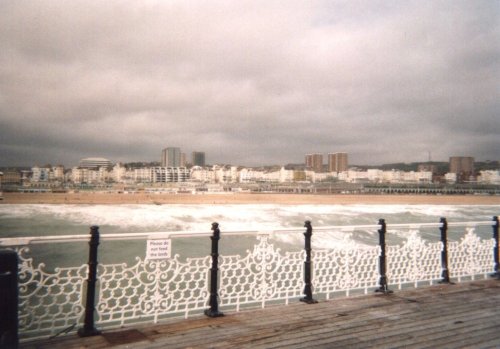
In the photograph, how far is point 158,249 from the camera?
4.80 m

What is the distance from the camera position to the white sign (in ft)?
15.5

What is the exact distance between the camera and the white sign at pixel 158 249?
4727mm

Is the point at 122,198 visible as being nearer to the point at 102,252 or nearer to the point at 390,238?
the point at 102,252

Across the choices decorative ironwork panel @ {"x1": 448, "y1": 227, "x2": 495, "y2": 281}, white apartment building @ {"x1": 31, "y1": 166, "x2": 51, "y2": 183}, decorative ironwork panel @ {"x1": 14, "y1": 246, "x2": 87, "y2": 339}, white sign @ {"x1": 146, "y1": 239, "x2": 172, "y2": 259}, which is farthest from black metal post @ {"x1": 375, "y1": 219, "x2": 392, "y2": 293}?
white apartment building @ {"x1": 31, "y1": 166, "x2": 51, "y2": 183}

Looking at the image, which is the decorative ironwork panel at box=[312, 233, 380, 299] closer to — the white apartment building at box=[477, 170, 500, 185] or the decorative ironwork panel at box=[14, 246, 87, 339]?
the decorative ironwork panel at box=[14, 246, 87, 339]

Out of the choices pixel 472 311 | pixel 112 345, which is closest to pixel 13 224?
pixel 112 345

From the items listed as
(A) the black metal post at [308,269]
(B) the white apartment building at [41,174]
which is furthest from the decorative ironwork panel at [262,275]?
(B) the white apartment building at [41,174]

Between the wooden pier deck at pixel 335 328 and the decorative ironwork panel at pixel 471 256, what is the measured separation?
1.85 metres

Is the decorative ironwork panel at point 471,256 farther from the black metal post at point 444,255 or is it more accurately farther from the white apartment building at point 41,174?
the white apartment building at point 41,174

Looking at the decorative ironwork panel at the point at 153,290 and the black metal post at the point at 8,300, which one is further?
the decorative ironwork panel at the point at 153,290

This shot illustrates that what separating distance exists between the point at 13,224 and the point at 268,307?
123 ft

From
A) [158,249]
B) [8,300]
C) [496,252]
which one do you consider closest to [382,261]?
[496,252]

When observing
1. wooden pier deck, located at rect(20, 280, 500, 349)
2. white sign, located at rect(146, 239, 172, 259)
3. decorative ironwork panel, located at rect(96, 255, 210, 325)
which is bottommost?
wooden pier deck, located at rect(20, 280, 500, 349)

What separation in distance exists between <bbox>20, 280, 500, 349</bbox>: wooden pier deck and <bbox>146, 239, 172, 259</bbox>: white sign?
2.94ft
